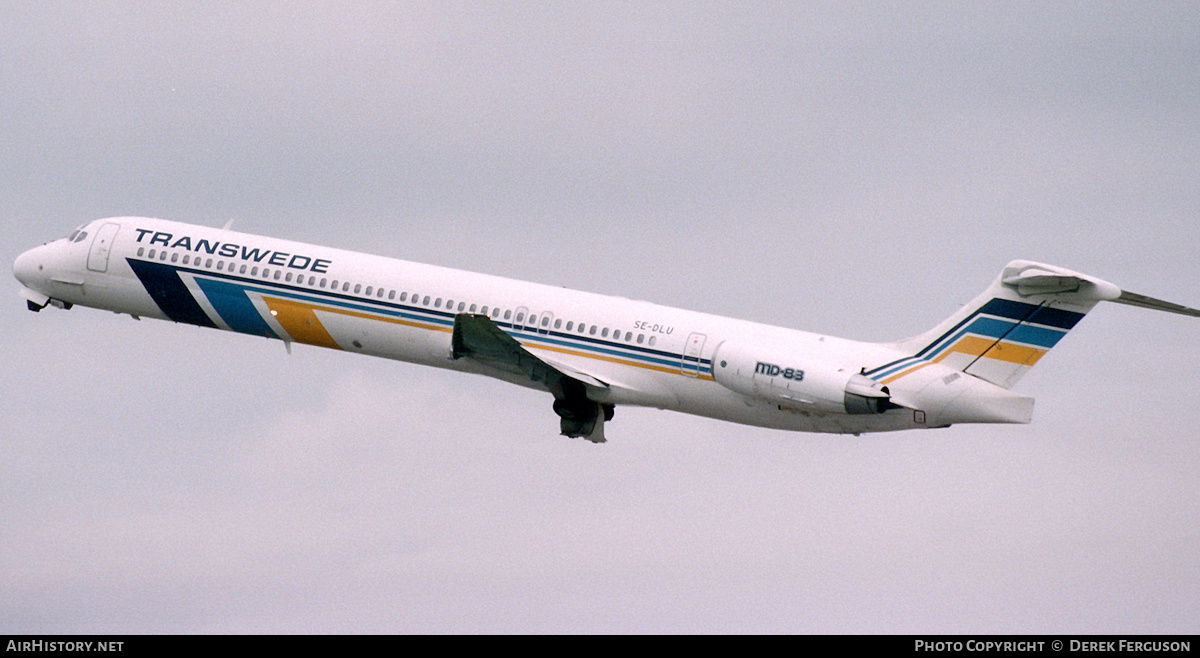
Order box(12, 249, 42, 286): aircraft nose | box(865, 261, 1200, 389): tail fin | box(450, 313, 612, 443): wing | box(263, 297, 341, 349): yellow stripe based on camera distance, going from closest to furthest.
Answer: box(865, 261, 1200, 389): tail fin → box(450, 313, 612, 443): wing → box(263, 297, 341, 349): yellow stripe → box(12, 249, 42, 286): aircraft nose

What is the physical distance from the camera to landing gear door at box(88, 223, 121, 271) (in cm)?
4378

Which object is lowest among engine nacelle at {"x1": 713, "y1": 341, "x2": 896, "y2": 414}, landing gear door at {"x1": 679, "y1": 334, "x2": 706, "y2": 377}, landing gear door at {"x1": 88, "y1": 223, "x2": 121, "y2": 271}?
engine nacelle at {"x1": 713, "y1": 341, "x2": 896, "y2": 414}

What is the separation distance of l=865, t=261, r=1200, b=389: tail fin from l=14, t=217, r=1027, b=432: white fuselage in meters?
0.46

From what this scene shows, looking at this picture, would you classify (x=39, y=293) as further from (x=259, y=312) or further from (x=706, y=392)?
(x=706, y=392)

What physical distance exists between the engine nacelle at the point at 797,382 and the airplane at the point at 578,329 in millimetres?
36

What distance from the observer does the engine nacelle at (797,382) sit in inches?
1384

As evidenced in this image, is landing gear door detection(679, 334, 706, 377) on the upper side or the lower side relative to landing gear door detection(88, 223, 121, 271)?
lower

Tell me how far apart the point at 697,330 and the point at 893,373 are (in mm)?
4435

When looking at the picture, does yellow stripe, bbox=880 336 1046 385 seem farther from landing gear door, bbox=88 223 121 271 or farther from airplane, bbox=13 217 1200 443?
landing gear door, bbox=88 223 121 271

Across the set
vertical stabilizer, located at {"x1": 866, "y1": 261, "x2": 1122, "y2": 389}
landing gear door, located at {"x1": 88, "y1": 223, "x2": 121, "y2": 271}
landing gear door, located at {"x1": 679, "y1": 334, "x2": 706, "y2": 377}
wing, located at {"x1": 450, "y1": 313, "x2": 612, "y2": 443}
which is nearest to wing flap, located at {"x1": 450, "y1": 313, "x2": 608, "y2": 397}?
wing, located at {"x1": 450, "y1": 313, "x2": 612, "y2": 443}

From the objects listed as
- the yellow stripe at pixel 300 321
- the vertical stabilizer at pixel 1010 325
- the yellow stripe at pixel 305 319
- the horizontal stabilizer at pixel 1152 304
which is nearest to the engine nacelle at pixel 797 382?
the vertical stabilizer at pixel 1010 325

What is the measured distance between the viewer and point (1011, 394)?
34844mm

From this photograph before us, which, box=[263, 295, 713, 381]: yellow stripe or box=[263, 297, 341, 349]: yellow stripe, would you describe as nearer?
box=[263, 295, 713, 381]: yellow stripe

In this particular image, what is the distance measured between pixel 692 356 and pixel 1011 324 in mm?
6798
